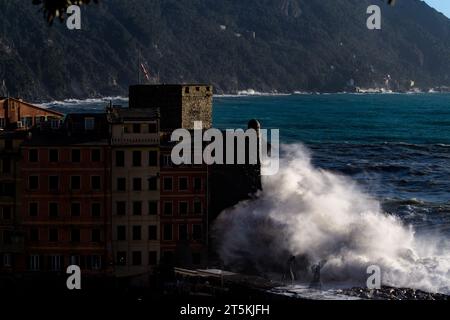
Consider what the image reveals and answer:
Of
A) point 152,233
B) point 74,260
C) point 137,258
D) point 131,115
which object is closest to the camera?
point 74,260

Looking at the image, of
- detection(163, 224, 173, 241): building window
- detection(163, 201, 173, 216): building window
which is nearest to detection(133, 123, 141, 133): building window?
detection(163, 201, 173, 216): building window

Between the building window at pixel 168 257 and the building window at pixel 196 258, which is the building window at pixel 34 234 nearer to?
the building window at pixel 168 257

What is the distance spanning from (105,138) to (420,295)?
23.5m

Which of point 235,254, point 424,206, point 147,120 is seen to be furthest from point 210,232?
point 424,206

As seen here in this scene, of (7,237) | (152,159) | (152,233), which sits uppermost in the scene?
(152,159)

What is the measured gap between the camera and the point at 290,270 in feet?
279

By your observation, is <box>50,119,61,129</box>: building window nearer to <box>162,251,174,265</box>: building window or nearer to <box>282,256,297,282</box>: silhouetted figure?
<box>162,251,174,265</box>: building window

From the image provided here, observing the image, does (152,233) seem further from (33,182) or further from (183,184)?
(33,182)

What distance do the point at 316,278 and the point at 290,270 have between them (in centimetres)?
244

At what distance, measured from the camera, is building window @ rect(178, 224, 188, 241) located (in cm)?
7888

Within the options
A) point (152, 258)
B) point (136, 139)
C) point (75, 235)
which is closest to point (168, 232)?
point (152, 258)

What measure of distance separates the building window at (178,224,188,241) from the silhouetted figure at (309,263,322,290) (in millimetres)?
9003

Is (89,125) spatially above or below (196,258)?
above

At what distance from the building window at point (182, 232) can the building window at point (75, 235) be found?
6.48 metres
